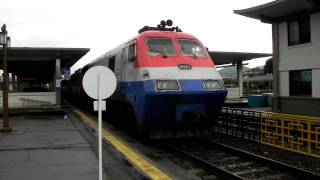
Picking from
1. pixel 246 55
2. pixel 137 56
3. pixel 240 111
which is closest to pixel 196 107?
pixel 137 56

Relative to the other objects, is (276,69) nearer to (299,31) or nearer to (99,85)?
(299,31)

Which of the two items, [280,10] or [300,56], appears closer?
[300,56]

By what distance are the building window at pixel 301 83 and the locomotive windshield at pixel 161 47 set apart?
34.3 ft

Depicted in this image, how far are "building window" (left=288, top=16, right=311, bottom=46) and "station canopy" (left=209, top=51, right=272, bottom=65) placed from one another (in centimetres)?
1185

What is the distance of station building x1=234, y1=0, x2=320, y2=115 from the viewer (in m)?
20.8

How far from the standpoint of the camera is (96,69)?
310 inches

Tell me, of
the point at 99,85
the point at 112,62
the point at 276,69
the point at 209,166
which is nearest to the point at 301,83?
the point at 276,69

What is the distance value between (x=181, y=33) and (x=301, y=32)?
985 cm

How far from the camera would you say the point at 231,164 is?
36.4ft

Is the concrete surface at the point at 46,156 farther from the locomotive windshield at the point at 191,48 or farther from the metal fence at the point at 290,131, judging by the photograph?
the metal fence at the point at 290,131

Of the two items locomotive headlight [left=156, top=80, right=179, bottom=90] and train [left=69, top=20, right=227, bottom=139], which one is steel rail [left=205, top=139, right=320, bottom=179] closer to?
train [left=69, top=20, right=227, bottom=139]

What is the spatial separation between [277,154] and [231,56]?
26.4 meters

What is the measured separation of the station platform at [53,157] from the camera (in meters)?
8.75

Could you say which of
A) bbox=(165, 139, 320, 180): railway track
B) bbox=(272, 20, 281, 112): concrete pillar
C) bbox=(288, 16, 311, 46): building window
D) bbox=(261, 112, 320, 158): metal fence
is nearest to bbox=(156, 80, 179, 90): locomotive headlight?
bbox=(165, 139, 320, 180): railway track
